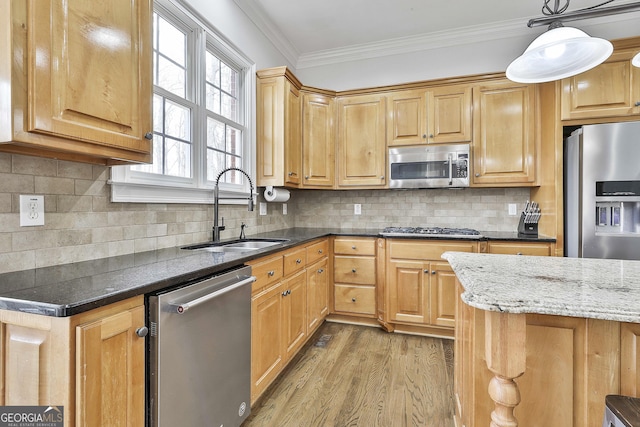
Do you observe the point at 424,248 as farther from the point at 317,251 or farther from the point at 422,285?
the point at 317,251

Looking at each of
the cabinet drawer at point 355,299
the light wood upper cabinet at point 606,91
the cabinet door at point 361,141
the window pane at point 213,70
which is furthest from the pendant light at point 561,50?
the cabinet drawer at point 355,299

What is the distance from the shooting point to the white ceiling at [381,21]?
9.45ft

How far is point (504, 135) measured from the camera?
3012 millimetres

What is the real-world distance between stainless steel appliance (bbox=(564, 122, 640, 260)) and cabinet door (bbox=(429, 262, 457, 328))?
0.98m

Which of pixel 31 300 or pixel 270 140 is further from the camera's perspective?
pixel 270 140

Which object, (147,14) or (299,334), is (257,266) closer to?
(299,334)

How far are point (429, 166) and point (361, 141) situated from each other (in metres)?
0.76

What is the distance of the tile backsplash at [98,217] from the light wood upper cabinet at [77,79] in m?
0.10

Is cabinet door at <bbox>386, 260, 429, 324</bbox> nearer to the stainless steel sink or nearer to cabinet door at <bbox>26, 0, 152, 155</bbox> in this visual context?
the stainless steel sink

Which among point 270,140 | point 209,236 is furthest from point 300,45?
point 209,236

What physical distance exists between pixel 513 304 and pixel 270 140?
256 centimetres

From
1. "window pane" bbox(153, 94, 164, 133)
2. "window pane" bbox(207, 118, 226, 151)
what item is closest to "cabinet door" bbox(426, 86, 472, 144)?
"window pane" bbox(207, 118, 226, 151)

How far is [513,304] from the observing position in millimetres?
867

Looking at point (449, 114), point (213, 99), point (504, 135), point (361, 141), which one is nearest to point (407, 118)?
point (449, 114)
